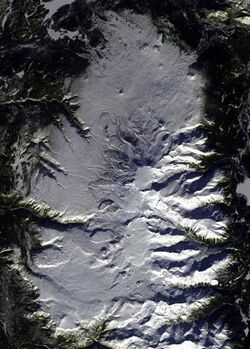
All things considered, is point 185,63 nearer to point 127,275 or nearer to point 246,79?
point 246,79

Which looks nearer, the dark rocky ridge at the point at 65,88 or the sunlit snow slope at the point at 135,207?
the sunlit snow slope at the point at 135,207

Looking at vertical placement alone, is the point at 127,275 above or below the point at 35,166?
below

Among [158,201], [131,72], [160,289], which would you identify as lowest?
[160,289]

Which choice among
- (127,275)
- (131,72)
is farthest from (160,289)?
(131,72)

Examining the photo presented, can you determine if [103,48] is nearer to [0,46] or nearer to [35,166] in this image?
[0,46]

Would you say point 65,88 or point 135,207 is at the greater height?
point 65,88

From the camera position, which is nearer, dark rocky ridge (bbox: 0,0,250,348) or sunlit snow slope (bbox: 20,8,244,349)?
sunlit snow slope (bbox: 20,8,244,349)

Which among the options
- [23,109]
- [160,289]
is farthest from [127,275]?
[23,109]
